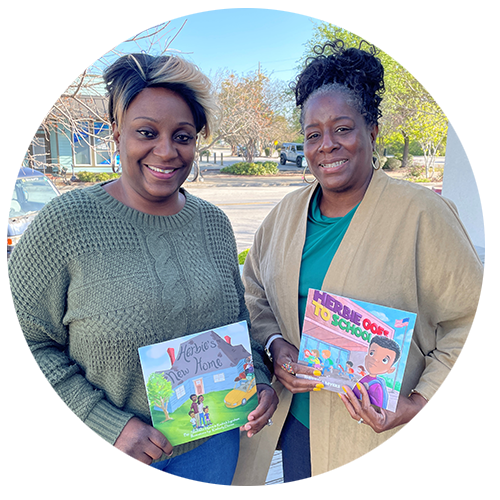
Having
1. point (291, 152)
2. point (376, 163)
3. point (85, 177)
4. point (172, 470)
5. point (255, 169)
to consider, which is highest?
point (291, 152)

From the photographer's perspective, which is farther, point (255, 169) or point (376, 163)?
point (255, 169)

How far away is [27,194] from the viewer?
7.36 meters

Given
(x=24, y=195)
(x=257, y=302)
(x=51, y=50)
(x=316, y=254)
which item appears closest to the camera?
(x=316, y=254)

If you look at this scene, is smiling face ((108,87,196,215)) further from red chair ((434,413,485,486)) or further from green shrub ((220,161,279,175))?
green shrub ((220,161,279,175))

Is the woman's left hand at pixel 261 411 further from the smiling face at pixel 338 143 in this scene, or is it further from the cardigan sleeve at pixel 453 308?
the smiling face at pixel 338 143

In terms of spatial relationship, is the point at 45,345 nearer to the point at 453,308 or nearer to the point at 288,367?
the point at 288,367

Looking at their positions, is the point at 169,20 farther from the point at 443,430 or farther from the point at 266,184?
the point at 266,184

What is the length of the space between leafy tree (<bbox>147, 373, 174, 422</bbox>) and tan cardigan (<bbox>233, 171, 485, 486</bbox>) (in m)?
0.57

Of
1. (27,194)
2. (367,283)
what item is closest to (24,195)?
(27,194)

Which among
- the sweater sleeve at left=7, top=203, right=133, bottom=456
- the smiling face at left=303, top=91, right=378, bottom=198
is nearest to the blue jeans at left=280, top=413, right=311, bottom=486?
the sweater sleeve at left=7, top=203, right=133, bottom=456

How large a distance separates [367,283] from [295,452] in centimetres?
84

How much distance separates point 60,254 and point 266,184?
72.0ft
